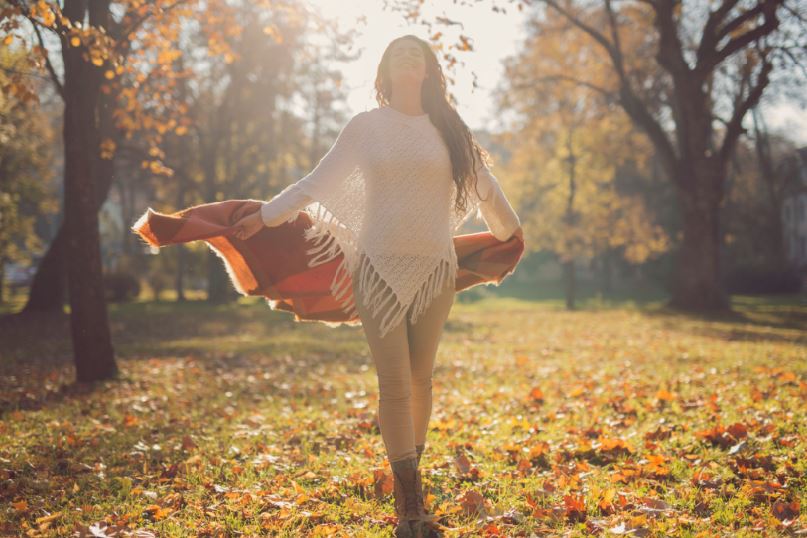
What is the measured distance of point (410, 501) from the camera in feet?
10.9

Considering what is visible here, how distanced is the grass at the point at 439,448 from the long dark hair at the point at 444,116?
1726 mm

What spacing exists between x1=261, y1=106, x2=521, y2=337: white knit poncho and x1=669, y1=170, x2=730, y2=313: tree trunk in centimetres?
1835

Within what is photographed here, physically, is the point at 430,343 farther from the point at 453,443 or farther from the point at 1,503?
the point at 1,503

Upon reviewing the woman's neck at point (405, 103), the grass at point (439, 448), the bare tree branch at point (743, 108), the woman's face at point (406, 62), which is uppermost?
the bare tree branch at point (743, 108)

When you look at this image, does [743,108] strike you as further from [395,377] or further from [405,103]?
[395,377]

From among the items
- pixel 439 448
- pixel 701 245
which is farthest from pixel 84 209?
pixel 701 245

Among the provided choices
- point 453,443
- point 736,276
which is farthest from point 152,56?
point 736,276

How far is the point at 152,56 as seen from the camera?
11109 mm

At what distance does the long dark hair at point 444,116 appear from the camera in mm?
3576

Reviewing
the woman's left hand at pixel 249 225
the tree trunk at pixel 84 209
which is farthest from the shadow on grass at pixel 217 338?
the woman's left hand at pixel 249 225

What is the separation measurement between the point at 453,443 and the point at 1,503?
289cm

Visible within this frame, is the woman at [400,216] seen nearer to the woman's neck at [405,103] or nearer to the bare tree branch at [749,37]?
the woman's neck at [405,103]

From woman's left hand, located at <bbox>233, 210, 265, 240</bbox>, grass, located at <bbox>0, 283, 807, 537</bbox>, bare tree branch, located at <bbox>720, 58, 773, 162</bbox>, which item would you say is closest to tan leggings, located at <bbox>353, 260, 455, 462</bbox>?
grass, located at <bbox>0, 283, 807, 537</bbox>

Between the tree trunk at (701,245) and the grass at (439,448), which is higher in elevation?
the tree trunk at (701,245)
